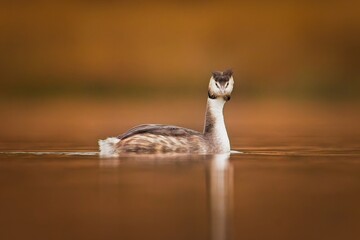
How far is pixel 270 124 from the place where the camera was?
24.9 meters

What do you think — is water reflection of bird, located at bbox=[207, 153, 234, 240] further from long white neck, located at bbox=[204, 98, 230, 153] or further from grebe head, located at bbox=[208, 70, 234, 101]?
grebe head, located at bbox=[208, 70, 234, 101]

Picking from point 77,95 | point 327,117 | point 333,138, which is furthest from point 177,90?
point 333,138

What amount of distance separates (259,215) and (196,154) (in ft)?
16.9

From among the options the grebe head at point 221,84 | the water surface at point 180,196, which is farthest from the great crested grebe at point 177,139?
the water surface at point 180,196

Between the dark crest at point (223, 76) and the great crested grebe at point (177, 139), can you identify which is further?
the dark crest at point (223, 76)

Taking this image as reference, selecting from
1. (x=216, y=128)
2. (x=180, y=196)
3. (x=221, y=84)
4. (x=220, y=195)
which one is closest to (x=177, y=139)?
(x=216, y=128)

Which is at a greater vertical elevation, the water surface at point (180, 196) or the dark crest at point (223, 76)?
the dark crest at point (223, 76)

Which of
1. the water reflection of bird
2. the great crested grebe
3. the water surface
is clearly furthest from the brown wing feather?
the water reflection of bird

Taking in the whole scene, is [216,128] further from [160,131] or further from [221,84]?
[160,131]

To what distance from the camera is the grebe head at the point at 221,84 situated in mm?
15289

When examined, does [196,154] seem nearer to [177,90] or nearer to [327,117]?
[327,117]

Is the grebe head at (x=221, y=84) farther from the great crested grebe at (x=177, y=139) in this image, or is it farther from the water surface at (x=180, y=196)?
the water surface at (x=180, y=196)

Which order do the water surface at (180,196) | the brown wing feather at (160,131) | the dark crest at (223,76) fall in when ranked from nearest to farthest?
the water surface at (180,196)
the brown wing feather at (160,131)
the dark crest at (223,76)

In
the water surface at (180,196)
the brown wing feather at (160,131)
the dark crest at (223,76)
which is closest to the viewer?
the water surface at (180,196)
